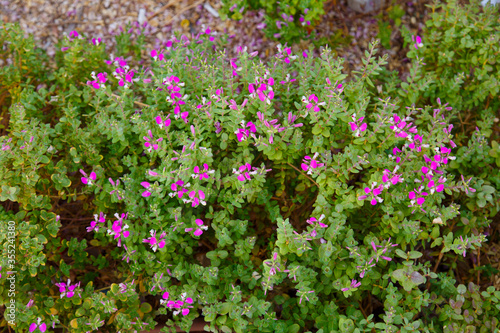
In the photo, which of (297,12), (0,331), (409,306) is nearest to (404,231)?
(409,306)

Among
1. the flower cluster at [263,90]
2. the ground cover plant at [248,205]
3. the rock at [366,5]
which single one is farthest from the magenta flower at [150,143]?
the rock at [366,5]

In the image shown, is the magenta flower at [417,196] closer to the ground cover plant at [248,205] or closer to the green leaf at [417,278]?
the ground cover plant at [248,205]

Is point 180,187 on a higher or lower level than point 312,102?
lower

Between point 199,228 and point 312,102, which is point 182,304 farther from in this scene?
point 312,102

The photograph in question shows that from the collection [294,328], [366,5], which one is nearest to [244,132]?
[294,328]

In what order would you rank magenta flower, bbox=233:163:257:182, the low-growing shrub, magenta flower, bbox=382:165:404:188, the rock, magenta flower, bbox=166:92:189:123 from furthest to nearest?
the rock < the low-growing shrub < magenta flower, bbox=166:92:189:123 < magenta flower, bbox=233:163:257:182 < magenta flower, bbox=382:165:404:188

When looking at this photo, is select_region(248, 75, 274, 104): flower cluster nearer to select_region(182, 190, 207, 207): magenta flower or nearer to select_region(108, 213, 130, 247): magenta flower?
select_region(182, 190, 207, 207): magenta flower

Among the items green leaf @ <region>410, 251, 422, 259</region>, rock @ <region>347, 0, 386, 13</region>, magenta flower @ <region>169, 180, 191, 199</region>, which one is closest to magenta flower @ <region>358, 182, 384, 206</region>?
green leaf @ <region>410, 251, 422, 259</region>

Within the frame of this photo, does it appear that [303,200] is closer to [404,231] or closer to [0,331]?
[404,231]
